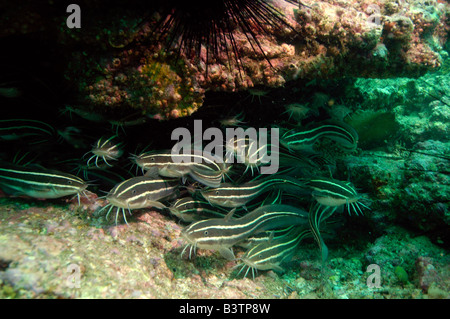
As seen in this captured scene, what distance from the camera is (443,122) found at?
25.2 ft

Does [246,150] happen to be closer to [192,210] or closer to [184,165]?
[184,165]

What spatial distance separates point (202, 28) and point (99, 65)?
146 centimetres

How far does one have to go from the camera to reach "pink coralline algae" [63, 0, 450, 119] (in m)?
3.07

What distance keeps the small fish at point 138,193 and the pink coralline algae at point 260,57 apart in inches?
43.5

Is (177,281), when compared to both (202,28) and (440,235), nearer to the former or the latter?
(202,28)

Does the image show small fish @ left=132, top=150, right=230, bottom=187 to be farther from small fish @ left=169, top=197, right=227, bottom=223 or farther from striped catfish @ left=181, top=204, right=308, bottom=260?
striped catfish @ left=181, top=204, right=308, bottom=260

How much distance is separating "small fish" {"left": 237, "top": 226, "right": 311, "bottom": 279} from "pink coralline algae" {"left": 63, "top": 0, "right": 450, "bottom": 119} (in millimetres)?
2463

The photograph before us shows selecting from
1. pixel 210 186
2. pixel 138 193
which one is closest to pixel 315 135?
pixel 210 186

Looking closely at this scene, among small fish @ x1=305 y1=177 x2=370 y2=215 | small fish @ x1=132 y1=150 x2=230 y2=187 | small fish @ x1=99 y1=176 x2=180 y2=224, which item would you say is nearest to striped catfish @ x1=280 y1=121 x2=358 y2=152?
small fish @ x1=305 y1=177 x2=370 y2=215

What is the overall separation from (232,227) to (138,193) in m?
1.55

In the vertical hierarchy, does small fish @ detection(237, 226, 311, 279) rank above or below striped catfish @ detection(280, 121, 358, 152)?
below

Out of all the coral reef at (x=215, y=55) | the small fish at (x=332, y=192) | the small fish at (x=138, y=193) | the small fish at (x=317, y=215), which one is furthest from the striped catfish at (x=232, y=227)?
the coral reef at (x=215, y=55)

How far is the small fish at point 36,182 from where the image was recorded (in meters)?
3.28

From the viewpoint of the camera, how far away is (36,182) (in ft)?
10.8
